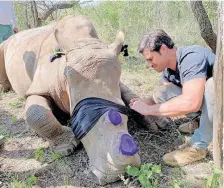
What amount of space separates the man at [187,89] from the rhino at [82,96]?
31 cm

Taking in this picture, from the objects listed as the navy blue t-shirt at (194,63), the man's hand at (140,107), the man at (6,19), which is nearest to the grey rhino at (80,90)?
the man's hand at (140,107)

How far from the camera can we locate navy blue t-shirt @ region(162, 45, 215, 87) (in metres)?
2.94

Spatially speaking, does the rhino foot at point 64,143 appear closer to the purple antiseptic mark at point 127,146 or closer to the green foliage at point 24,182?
the green foliage at point 24,182

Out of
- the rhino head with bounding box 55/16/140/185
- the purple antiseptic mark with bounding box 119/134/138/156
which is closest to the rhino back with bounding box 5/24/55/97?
the rhino head with bounding box 55/16/140/185

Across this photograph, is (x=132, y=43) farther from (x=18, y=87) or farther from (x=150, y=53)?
(x=150, y=53)

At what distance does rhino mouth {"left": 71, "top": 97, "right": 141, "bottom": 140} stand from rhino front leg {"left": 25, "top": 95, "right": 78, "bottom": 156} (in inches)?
15.3

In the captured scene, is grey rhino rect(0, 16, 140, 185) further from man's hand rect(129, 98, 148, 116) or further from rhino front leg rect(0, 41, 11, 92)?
rhino front leg rect(0, 41, 11, 92)

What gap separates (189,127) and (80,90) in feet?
4.12

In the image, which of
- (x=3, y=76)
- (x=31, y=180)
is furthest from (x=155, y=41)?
(x=3, y=76)

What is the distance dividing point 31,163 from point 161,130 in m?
1.34

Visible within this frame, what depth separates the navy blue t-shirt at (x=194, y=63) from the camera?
116 inches

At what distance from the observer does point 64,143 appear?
3504 mm

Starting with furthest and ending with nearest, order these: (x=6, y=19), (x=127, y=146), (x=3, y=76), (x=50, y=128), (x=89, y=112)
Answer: (x=6, y=19) → (x=3, y=76) → (x=50, y=128) → (x=89, y=112) → (x=127, y=146)

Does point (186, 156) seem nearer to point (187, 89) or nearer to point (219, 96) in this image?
point (187, 89)
